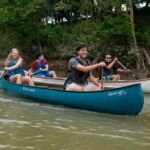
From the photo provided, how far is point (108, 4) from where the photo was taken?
671 inches

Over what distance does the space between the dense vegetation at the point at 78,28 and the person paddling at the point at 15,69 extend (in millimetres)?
7033

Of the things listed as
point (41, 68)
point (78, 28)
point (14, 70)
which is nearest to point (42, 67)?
point (41, 68)

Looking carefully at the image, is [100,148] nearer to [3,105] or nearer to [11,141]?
[11,141]

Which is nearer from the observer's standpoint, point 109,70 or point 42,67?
point 109,70

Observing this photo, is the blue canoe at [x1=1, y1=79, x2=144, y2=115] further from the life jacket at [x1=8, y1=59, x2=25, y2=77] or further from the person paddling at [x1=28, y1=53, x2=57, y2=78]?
the person paddling at [x1=28, y1=53, x2=57, y2=78]

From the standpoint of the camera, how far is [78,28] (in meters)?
19.5

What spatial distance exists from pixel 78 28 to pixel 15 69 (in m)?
9.01

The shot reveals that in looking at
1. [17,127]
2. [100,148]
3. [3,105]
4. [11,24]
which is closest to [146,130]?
[100,148]

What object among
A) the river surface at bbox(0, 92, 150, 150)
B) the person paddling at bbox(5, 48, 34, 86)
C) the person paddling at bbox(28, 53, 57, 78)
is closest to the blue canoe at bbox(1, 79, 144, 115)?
the river surface at bbox(0, 92, 150, 150)

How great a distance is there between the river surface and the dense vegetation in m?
8.87

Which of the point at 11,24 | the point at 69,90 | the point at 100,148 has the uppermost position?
the point at 11,24

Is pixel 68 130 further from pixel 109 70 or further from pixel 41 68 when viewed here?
pixel 41 68

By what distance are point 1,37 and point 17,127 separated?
18.8m

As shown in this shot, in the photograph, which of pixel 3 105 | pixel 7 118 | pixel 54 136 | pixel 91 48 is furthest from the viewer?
pixel 91 48
